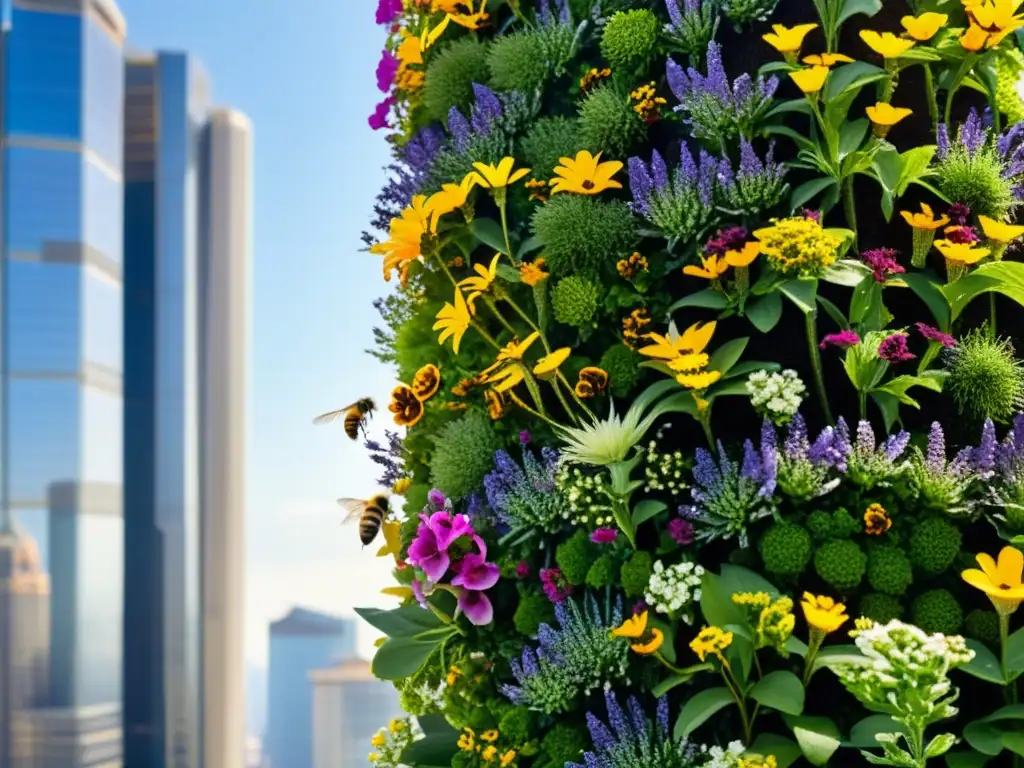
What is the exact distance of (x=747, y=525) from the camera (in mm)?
1108

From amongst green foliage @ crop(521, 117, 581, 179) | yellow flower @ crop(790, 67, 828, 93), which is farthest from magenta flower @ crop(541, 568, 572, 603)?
yellow flower @ crop(790, 67, 828, 93)

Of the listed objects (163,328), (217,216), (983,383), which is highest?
(217,216)

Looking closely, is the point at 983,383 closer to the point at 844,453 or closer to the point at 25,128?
the point at 844,453

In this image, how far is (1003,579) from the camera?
41.1 inches

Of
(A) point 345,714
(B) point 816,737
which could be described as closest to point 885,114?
(B) point 816,737

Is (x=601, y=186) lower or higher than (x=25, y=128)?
lower

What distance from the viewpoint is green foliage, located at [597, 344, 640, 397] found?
3.90 ft

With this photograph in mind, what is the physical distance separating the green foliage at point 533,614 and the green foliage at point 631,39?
2.38 feet

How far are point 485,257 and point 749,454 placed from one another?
0.52 meters

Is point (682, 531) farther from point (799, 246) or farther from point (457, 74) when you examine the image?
point (457, 74)

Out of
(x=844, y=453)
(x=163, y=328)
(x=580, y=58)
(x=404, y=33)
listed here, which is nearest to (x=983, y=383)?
(x=844, y=453)

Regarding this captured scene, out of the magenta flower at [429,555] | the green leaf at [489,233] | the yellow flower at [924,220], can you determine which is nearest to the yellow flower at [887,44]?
the yellow flower at [924,220]

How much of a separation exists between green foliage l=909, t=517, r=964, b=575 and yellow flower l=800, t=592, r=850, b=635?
13cm

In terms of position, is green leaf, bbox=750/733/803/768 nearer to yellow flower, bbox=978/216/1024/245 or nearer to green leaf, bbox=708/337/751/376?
green leaf, bbox=708/337/751/376
